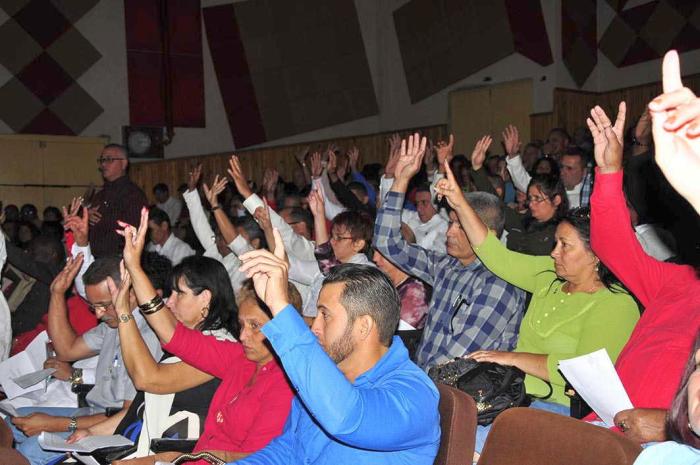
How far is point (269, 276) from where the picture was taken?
1918 millimetres

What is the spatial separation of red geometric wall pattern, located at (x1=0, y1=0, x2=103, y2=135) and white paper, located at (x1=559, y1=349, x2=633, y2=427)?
10.7 metres

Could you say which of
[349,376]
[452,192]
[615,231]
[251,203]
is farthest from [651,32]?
[349,376]

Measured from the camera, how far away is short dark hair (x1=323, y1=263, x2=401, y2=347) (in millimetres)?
2146

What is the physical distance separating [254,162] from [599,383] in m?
10.6

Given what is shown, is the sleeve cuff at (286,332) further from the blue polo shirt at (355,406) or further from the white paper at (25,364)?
the white paper at (25,364)

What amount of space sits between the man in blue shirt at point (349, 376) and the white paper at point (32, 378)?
6.32 ft

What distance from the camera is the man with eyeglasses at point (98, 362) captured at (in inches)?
139

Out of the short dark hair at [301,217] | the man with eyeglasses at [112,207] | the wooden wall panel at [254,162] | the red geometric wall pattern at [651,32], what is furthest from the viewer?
the wooden wall panel at [254,162]

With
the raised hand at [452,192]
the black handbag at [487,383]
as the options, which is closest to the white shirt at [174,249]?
the raised hand at [452,192]

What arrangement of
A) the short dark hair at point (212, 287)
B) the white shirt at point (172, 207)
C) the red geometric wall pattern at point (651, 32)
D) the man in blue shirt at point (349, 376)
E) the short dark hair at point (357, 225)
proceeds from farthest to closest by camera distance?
the white shirt at point (172, 207), the red geometric wall pattern at point (651, 32), the short dark hair at point (357, 225), the short dark hair at point (212, 287), the man in blue shirt at point (349, 376)

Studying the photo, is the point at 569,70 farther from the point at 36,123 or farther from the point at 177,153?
the point at 36,123

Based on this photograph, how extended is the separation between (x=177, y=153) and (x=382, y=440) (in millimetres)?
11049

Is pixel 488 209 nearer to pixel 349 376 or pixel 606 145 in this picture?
pixel 606 145

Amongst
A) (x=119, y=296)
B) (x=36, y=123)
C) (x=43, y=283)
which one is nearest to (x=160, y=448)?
(x=119, y=296)
